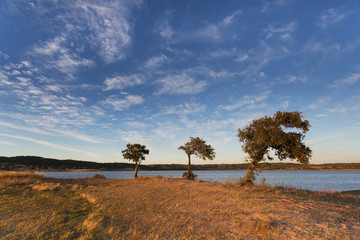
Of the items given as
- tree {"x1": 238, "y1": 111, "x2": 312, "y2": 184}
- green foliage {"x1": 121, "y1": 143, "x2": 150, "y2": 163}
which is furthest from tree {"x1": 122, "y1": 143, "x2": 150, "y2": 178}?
tree {"x1": 238, "y1": 111, "x2": 312, "y2": 184}

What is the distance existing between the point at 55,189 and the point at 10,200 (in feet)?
16.5

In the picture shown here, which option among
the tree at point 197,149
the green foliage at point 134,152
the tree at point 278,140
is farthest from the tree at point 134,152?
the tree at point 278,140

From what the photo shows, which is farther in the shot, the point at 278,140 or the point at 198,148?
the point at 198,148

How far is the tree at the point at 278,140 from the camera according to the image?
15859 mm

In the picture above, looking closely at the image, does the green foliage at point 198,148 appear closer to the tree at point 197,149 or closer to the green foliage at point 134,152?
the tree at point 197,149

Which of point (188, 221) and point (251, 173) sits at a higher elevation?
A: point (251, 173)

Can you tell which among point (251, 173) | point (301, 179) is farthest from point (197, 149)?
point (301, 179)

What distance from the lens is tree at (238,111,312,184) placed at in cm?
1586

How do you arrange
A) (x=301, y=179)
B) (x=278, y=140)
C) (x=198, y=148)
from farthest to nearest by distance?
(x=301, y=179) < (x=198, y=148) < (x=278, y=140)

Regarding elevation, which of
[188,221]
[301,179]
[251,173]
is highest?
[251,173]

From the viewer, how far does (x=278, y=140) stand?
1583 cm

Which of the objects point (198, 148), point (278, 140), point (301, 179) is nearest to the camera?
point (278, 140)

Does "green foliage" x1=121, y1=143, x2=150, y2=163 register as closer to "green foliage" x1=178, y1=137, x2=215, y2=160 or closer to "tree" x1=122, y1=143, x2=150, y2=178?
"tree" x1=122, y1=143, x2=150, y2=178

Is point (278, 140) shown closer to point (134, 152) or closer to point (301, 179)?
point (134, 152)
